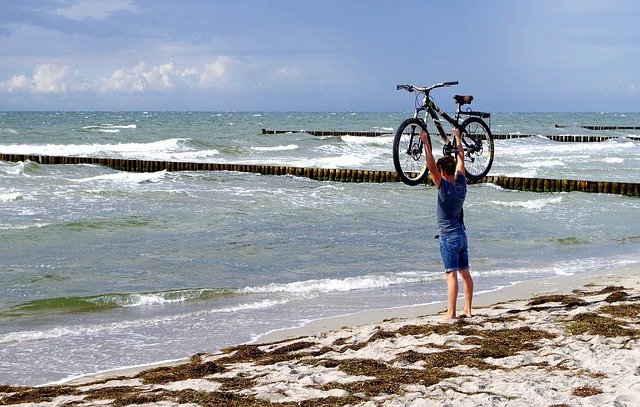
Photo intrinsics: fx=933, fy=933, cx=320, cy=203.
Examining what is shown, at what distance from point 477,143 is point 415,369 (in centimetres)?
428

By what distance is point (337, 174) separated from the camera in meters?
34.9

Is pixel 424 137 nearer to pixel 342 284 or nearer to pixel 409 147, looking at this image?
pixel 409 147

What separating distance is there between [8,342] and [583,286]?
25.7ft

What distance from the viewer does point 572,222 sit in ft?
73.4

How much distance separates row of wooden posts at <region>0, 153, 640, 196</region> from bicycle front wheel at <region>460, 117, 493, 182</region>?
751 inches

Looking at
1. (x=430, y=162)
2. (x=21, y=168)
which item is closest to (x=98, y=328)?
(x=430, y=162)

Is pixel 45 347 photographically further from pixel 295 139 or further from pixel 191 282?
pixel 295 139

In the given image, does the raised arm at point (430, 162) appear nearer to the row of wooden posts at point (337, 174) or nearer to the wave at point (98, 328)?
the wave at point (98, 328)

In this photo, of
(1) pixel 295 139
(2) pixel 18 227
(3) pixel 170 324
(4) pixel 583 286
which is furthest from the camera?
(1) pixel 295 139

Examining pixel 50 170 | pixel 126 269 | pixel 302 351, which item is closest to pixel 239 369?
pixel 302 351

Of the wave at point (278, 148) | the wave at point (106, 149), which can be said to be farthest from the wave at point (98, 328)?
the wave at point (278, 148)

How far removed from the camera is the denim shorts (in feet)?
32.6

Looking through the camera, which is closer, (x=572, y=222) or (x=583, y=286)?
(x=583, y=286)

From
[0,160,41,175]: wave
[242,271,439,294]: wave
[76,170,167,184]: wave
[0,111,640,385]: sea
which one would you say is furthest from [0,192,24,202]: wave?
[242,271,439,294]: wave
